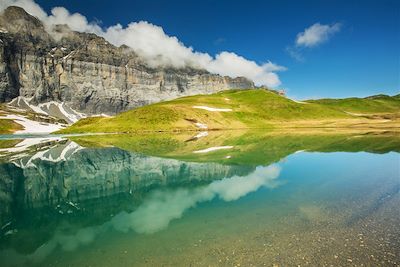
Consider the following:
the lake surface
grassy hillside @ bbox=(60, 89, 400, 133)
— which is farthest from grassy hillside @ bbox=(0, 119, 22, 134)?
the lake surface

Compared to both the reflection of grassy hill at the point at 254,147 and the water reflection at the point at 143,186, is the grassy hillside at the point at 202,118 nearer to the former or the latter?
the reflection of grassy hill at the point at 254,147

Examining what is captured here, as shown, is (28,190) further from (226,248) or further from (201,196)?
(226,248)

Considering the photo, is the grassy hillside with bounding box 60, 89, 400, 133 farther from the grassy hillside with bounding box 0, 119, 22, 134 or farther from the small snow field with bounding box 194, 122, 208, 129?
the grassy hillside with bounding box 0, 119, 22, 134

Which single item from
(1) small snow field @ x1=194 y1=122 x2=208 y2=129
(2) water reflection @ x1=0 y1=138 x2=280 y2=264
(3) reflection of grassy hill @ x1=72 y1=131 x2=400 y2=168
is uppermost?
(1) small snow field @ x1=194 y1=122 x2=208 y2=129

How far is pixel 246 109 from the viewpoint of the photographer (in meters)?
177

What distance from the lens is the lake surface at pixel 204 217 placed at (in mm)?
12766

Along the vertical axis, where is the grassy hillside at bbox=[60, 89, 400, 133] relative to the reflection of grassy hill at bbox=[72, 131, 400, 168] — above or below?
above

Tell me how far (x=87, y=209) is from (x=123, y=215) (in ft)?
9.98

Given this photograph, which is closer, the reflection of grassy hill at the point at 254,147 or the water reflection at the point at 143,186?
the water reflection at the point at 143,186

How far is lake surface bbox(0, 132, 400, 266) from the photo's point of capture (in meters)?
12.8

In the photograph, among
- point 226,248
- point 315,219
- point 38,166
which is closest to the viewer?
point 226,248

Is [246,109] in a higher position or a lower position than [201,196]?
higher

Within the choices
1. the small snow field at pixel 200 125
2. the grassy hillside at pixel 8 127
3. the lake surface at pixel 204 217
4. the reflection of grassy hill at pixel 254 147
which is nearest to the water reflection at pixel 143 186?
the lake surface at pixel 204 217

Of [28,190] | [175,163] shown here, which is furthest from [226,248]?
[175,163]
